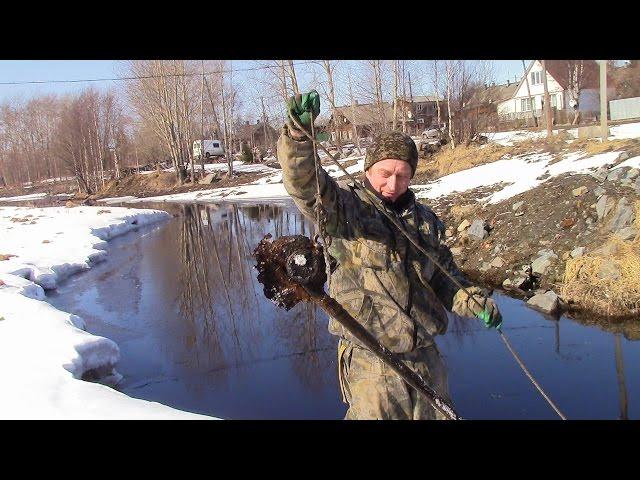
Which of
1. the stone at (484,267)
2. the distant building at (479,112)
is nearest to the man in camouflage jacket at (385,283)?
the stone at (484,267)

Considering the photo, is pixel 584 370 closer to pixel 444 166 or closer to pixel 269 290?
pixel 269 290

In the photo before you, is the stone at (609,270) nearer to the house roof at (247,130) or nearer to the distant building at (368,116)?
the distant building at (368,116)

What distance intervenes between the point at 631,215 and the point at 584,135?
9.67 metres

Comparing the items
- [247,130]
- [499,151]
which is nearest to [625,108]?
[499,151]

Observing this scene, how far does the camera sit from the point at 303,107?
244 cm

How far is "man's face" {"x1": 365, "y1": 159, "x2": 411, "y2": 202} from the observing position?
2846 mm

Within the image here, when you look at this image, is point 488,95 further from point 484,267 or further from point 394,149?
point 394,149

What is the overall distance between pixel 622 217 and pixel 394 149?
8443 mm

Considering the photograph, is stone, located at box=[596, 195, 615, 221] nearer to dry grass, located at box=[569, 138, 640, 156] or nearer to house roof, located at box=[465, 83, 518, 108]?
dry grass, located at box=[569, 138, 640, 156]

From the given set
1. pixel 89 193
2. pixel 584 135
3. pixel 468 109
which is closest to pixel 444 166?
pixel 584 135

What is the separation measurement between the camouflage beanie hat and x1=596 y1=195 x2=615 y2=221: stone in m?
8.72

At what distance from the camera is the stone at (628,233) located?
29.9 feet
